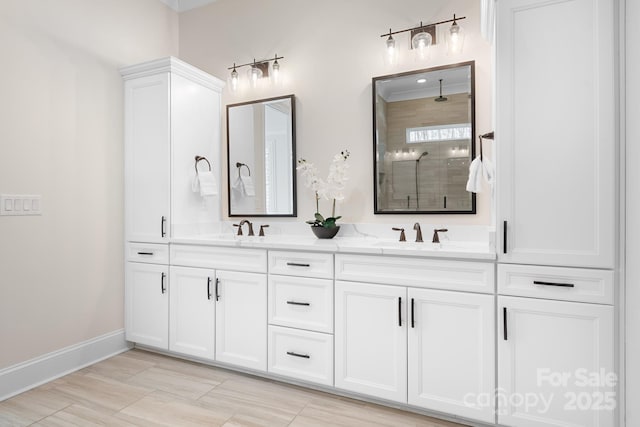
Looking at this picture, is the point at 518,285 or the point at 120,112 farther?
the point at 120,112

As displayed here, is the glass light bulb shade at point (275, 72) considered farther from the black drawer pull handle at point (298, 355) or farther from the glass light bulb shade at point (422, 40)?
the black drawer pull handle at point (298, 355)

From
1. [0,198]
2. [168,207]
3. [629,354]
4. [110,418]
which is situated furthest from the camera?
[168,207]

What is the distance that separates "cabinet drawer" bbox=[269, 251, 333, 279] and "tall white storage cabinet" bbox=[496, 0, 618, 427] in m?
0.91

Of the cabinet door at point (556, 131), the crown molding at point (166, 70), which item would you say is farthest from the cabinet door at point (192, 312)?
the cabinet door at point (556, 131)

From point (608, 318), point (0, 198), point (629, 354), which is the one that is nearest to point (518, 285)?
point (608, 318)

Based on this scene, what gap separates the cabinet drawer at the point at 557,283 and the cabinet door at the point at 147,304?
87.6 inches

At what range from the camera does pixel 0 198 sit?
6.95 ft

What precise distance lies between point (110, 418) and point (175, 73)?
2.25 m

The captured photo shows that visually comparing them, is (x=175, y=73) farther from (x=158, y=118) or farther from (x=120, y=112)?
(x=120, y=112)

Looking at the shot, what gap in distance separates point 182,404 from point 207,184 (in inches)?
61.5

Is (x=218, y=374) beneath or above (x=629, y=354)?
beneath

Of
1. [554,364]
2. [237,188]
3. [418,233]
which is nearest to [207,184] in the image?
[237,188]

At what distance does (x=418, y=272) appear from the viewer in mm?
1925

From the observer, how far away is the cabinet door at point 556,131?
1.59 meters
